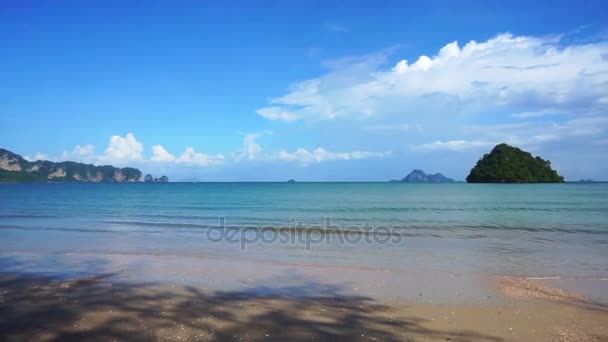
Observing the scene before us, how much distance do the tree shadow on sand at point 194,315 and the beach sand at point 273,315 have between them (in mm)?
17

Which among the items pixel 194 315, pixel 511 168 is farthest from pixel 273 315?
pixel 511 168

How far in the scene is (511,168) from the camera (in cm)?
14738

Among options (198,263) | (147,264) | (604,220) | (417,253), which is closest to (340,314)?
(198,263)

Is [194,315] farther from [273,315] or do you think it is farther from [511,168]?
[511,168]

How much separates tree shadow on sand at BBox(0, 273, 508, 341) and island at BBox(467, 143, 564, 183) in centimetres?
15545

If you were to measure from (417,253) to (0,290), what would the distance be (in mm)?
12895

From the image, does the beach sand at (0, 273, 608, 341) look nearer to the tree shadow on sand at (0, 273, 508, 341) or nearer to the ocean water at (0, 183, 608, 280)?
the tree shadow on sand at (0, 273, 508, 341)

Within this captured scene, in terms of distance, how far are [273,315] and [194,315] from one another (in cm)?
145

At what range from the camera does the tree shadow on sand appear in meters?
6.60

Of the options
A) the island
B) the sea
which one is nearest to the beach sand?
the sea

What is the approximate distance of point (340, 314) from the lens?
771 cm

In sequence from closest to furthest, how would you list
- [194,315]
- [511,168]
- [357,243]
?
[194,315] → [357,243] → [511,168]

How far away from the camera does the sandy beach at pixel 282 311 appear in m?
6.69

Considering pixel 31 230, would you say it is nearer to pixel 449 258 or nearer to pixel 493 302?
pixel 449 258
